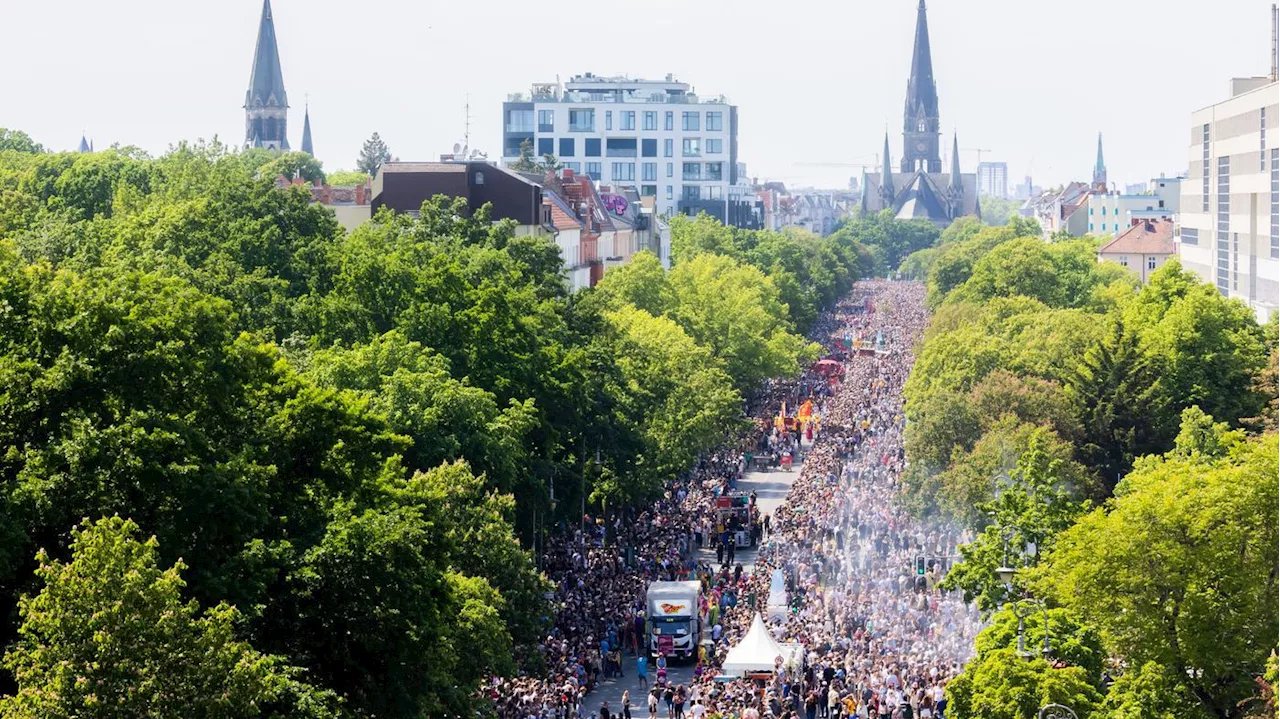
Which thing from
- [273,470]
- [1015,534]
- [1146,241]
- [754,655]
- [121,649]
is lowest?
[754,655]

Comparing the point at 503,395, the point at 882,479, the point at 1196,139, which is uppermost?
the point at 1196,139

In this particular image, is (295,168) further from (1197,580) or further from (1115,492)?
(1197,580)

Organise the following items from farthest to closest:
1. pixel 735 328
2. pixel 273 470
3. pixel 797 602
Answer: pixel 735 328, pixel 797 602, pixel 273 470

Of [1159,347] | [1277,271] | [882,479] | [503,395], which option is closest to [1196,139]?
[1277,271]

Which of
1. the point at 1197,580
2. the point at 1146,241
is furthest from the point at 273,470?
the point at 1146,241

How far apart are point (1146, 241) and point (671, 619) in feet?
416

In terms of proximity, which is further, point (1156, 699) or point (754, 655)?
point (754, 655)

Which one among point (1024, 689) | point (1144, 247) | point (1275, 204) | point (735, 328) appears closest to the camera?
point (1024, 689)

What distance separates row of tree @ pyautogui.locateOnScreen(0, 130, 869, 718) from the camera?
2441 cm

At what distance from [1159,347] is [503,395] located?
20518 mm

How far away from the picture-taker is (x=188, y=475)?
28953 millimetres

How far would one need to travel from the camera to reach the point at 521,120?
641ft

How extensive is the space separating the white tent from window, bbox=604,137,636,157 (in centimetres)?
15093

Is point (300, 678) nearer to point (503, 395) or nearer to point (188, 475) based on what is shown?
point (188, 475)
